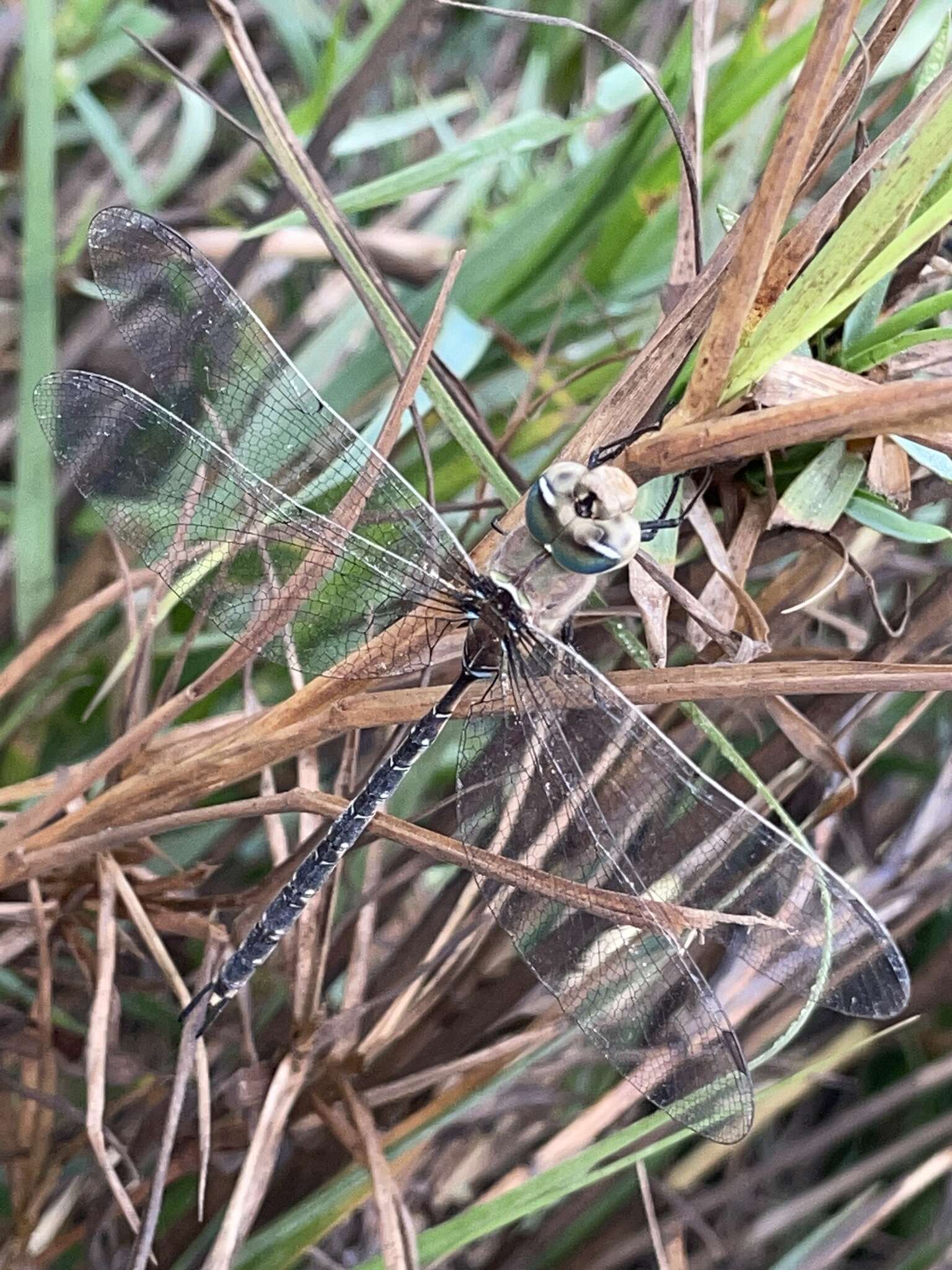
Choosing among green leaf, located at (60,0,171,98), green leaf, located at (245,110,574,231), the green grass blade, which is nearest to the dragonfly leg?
green leaf, located at (245,110,574,231)

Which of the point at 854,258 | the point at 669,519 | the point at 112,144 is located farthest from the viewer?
the point at 112,144

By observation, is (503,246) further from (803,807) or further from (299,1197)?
(299,1197)

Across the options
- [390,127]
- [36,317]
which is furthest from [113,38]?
[36,317]

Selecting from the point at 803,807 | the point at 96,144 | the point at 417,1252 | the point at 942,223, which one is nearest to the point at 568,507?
the point at 942,223

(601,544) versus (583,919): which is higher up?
(601,544)

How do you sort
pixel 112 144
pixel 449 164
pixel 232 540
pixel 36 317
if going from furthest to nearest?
pixel 112 144, pixel 36 317, pixel 449 164, pixel 232 540

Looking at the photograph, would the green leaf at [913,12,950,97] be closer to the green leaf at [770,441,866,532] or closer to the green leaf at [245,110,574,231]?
the green leaf at [770,441,866,532]

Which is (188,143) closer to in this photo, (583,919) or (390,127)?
(390,127)

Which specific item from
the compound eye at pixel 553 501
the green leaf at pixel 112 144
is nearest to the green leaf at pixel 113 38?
the green leaf at pixel 112 144
